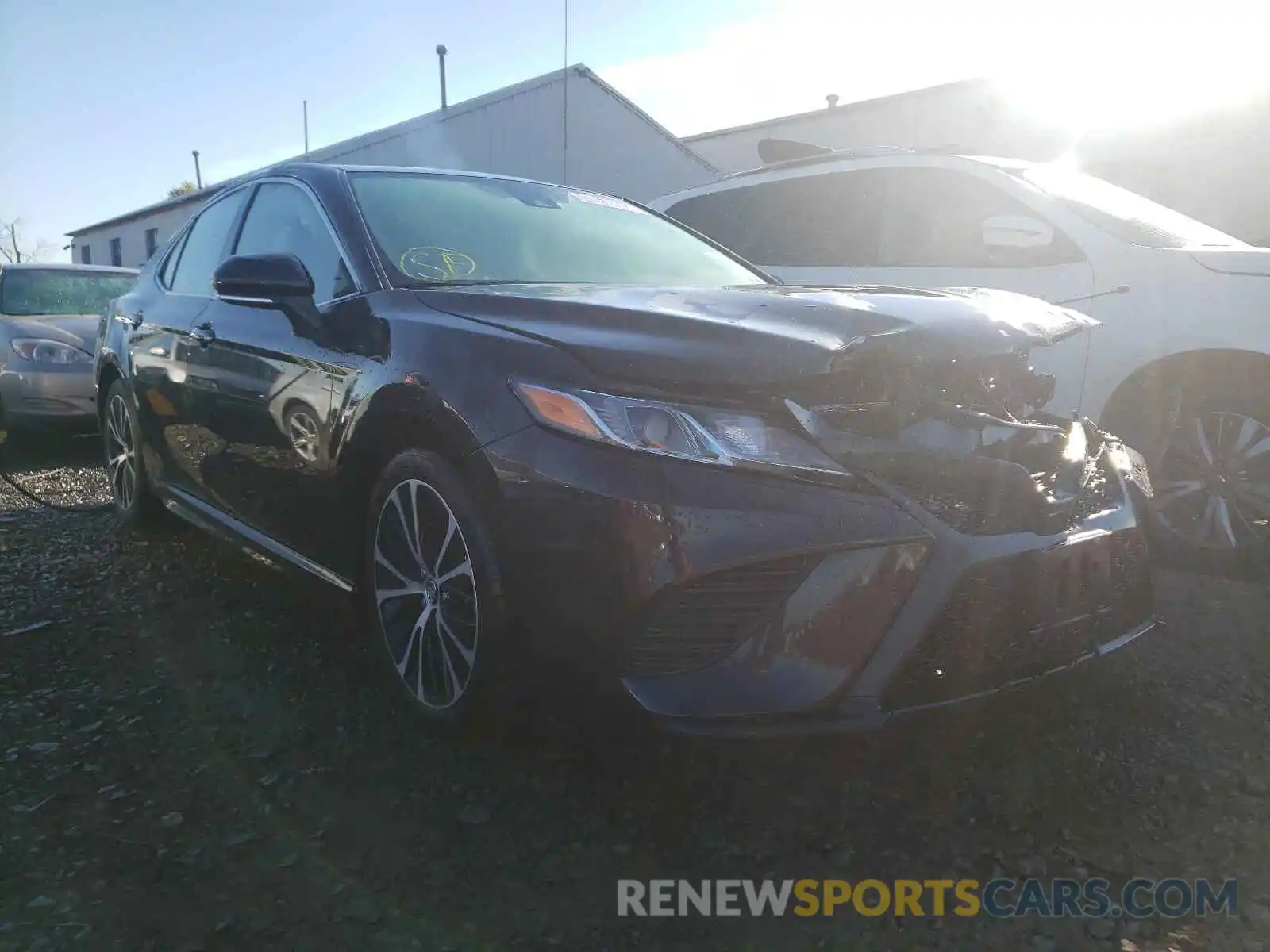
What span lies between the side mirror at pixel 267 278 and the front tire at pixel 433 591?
27.0 inches

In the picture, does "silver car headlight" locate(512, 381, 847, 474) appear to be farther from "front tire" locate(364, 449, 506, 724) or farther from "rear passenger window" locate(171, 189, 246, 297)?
"rear passenger window" locate(171, 189, 246, 297)

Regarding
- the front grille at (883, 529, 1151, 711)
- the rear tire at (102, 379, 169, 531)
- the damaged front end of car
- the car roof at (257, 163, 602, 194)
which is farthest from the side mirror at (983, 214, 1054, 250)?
the rear tire at (102, 379, 169, 531)

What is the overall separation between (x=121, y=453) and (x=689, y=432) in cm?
364

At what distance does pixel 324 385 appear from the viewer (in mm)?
2717

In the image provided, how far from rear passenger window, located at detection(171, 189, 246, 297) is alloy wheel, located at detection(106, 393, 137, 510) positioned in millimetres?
732

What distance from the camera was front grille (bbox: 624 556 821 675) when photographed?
1899 millimetres

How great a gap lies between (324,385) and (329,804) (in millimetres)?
1121

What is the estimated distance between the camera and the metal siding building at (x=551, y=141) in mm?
19000

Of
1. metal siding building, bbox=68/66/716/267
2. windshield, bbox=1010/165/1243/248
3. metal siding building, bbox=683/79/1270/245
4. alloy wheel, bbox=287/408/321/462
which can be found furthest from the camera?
metal siding building, bbox=68/66/716/267

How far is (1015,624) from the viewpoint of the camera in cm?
202

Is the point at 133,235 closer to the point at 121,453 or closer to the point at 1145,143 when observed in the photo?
the point at 1145,143

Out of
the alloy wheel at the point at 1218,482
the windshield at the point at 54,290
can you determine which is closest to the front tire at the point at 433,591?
the alloy wheel at the point at 1218,482

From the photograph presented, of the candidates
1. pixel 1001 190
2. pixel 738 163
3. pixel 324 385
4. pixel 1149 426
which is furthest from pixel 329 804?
pixel 738 163

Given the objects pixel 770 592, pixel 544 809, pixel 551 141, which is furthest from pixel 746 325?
pixel 551 141
